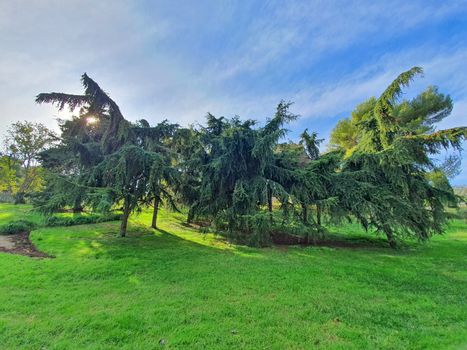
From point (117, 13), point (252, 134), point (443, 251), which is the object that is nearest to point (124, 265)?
point (252, 134)

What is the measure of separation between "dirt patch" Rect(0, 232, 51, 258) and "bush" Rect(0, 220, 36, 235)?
1.85ft

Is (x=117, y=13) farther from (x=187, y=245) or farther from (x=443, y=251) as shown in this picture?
(x=443, y=251)

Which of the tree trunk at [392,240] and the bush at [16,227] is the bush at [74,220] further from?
the tree trunk at [392,240]

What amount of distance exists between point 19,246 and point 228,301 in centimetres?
955

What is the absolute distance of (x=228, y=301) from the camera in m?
4.71

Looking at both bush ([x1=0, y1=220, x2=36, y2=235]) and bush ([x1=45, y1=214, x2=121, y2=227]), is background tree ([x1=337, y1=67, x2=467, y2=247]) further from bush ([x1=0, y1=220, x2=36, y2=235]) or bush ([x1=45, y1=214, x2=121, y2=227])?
bush ([x1=0, y1=220, x2=36, y2=235])

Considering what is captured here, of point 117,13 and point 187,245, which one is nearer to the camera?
point 117,13

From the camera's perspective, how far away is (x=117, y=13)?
30.3 ft

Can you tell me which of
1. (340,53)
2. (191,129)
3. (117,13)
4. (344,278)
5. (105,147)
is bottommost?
(344,278)

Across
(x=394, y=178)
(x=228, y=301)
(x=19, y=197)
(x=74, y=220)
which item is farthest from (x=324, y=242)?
(x=19, y=197)

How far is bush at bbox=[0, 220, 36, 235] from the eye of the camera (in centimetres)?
1157

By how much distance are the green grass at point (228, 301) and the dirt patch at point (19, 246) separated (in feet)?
2.48

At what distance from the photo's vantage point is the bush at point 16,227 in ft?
38.0

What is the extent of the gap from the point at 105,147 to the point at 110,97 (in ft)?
8.50
